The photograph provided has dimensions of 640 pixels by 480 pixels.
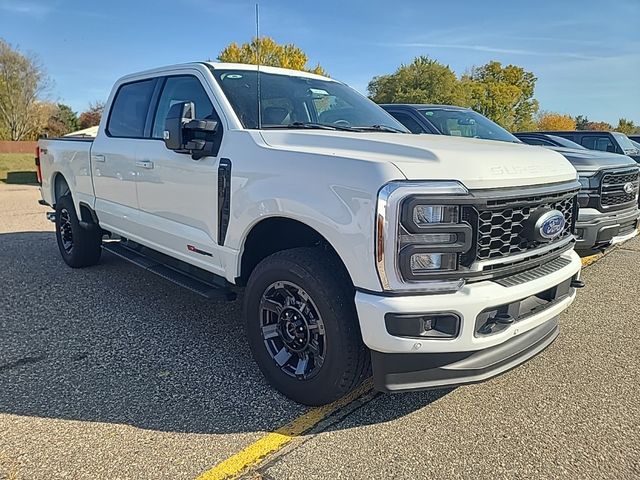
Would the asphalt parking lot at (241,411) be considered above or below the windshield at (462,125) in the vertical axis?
below

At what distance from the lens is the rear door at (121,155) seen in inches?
181

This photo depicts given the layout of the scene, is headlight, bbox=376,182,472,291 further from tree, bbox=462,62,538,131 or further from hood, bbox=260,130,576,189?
tree, bbox=462,62,538,131

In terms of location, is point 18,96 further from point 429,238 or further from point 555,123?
point 555,123

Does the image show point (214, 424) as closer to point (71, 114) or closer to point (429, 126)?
point (429, 126)

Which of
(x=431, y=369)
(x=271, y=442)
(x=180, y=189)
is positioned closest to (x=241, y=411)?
(x=271, y=442)

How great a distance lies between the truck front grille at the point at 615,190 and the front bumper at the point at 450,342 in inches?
129

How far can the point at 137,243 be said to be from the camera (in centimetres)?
479

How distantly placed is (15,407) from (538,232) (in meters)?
3.13

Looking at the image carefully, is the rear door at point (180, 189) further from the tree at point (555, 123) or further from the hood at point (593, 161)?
the tree at point (555, 123)

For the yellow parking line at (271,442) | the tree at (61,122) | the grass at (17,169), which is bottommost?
the yellow parking line at (271,442)

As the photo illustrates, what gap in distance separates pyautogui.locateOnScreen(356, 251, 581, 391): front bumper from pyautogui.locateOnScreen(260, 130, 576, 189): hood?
0.55 m

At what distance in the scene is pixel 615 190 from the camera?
5.69 metres

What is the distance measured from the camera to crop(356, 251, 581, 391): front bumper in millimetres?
2486

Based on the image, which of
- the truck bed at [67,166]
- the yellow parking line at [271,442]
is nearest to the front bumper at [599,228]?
the yellow parking line at [271,442]
